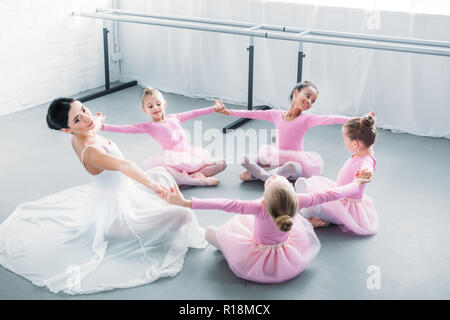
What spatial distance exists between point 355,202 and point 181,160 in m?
0.97

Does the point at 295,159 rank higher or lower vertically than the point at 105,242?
higher

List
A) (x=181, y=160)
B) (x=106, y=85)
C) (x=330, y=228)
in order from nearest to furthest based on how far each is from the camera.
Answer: (x=330, y=228) < (x=181, y=160) < (x=106, y=85)

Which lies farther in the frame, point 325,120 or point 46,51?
point 46,51

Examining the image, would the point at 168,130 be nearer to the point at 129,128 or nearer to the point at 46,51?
the point at 129,128

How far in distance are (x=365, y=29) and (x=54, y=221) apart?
2469mm

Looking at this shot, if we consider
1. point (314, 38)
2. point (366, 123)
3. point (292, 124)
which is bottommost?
point (292, 124)

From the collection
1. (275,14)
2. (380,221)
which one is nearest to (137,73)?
(275,14)

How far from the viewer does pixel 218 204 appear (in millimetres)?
2047

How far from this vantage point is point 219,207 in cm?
205

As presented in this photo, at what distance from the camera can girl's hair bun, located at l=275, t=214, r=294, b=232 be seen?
1880 mm

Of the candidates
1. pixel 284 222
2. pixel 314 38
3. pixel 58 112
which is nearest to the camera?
pixel 284 222

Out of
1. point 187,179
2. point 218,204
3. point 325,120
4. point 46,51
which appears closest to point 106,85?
point 46,51

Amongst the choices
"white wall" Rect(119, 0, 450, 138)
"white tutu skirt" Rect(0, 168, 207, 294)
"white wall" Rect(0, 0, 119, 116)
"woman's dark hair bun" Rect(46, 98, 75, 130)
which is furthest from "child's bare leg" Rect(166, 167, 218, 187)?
"white wall" Rect(0, 0, 119, 116)

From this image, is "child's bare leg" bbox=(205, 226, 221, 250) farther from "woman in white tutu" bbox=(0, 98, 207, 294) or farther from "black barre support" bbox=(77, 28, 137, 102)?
"black barre support" bbox=(77, 28, 137, 102)
